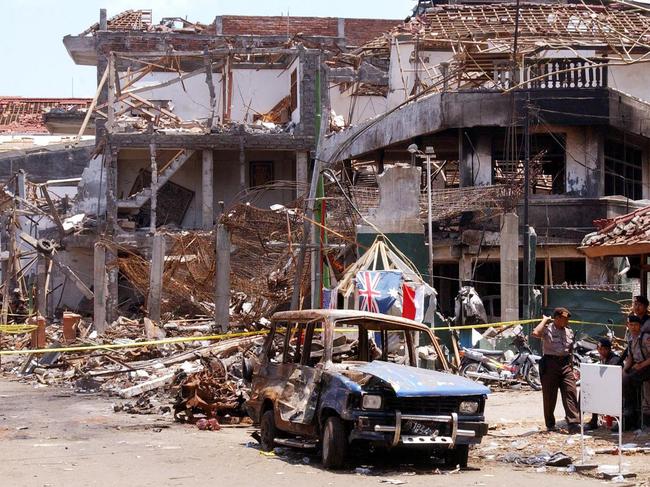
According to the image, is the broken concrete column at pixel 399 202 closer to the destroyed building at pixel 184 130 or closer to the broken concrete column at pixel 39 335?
the broken concrete column at pixel 39 335

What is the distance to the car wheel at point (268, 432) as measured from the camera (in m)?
13.4

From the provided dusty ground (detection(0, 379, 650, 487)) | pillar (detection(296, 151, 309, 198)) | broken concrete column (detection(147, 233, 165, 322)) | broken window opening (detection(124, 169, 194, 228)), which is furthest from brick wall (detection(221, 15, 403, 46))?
dusty ground (detection(0, 379, 650, 487))

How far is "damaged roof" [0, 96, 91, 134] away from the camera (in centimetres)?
6147

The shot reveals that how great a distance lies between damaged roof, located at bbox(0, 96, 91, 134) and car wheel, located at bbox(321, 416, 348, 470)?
5064 cm

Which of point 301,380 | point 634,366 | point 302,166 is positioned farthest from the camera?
point 302,166

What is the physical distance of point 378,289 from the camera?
21.0 m

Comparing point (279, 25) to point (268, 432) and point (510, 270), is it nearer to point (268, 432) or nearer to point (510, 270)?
point (510, 270)

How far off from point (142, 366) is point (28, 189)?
1082 inches

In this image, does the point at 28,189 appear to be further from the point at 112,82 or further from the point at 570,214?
the point at 570,214

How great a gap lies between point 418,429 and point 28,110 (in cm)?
5537

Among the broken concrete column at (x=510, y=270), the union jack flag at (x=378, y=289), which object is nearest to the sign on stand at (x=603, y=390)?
the union jack flag at (x=378, y=289)

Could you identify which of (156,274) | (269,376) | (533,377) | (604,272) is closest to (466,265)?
(604,272)

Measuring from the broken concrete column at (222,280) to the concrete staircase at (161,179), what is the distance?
Answer: 63.0 feet

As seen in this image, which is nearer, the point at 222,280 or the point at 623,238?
the point at 623,238
